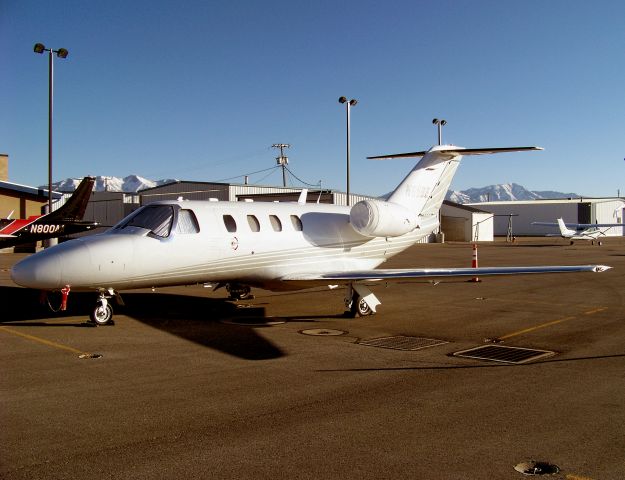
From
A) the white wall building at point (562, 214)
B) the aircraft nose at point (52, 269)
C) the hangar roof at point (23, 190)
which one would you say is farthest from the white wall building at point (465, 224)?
the aircraft nose at point (52, 269)

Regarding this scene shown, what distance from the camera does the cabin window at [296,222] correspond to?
46.5ft

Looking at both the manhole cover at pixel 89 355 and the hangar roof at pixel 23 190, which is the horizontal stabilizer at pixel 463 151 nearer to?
the manhole cover at pixel 89 355

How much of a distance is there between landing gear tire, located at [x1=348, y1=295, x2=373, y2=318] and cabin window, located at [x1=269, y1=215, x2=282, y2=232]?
2432 millimetres

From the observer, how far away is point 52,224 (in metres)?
29.8

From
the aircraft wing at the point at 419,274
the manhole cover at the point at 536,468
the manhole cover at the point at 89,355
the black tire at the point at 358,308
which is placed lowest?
the manhole cover at the point at 536,468

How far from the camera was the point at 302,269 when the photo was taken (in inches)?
547

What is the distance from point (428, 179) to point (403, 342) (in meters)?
7.09

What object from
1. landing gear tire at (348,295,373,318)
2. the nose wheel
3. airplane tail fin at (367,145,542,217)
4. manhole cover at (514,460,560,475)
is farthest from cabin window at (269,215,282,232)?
manhole cover at (514,460,560,475)

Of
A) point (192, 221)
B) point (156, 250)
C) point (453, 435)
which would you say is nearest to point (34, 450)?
point (453, 435)

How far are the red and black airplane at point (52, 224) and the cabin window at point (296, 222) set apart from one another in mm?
18711

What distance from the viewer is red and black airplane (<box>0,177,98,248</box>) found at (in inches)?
1155

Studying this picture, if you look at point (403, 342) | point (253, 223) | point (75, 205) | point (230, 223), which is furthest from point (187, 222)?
point (75, 205)

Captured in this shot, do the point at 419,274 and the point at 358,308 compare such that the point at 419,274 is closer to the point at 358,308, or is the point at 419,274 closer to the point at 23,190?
the point at 358,308

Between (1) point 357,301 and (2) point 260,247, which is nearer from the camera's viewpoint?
(2) point 260,247
